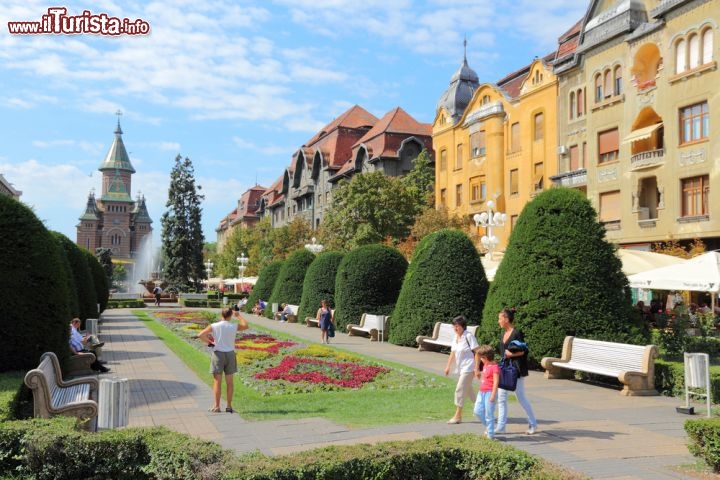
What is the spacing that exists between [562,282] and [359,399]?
5.22 m

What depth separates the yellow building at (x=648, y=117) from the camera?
2819 centimetres

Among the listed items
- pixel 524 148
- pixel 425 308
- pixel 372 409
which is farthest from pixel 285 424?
pixel 524 148

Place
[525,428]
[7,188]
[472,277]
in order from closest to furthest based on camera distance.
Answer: [525,428] → [472,277] → [7,188]

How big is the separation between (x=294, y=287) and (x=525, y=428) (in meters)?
27.5

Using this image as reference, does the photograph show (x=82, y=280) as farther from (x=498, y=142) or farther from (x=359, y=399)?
(x=498, y=142)

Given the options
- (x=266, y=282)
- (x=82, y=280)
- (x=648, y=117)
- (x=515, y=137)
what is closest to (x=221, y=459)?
(x=82, y=280)

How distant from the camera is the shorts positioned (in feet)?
34.5

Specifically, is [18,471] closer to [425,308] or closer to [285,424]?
[285,424]

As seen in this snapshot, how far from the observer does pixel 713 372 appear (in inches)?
446

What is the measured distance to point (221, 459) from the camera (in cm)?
617

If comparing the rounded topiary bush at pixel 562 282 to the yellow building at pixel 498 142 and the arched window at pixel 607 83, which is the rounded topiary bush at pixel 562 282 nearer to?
the arched window at pixel 607 83

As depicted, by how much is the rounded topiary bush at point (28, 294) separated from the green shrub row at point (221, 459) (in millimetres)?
4569

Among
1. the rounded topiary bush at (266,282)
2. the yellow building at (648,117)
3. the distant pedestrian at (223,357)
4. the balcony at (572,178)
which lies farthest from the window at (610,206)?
the distant pedestrian at (223,357)

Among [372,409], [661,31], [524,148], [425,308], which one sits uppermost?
[661,31]
